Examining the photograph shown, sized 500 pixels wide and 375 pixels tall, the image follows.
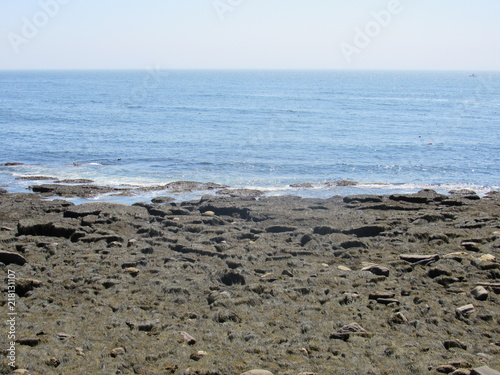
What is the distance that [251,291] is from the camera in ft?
37.0

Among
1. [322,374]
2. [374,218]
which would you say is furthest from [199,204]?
[322,374]

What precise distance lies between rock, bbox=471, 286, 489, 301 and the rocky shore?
2 cm

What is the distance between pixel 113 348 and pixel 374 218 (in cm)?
1240

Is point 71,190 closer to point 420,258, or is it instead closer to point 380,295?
point 420,258

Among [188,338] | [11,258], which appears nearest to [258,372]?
[188,338]

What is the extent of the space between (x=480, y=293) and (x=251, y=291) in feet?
16.2

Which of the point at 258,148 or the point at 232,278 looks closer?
the point at 232,278

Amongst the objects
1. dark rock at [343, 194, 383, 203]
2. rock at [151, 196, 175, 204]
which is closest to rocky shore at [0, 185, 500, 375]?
dark rock at [343, 194, 383, 203]

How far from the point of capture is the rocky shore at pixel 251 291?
818cm

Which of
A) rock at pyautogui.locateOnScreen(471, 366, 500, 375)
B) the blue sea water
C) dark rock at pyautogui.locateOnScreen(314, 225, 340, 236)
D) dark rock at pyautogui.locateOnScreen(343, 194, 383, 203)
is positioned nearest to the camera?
rock at pyautogui.locateOnScreen(471, 366, 500, 375)

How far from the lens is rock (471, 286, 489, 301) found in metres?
10.8

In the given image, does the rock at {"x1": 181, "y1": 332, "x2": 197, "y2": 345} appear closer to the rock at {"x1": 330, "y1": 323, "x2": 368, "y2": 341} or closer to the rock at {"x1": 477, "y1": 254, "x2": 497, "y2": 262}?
the rock at {"x1": 330, "y1": 323, "x2": 368, "y2": 341}

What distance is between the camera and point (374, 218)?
18.6 metres

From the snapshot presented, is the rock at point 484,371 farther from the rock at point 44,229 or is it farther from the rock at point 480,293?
the rock at point 44,229
